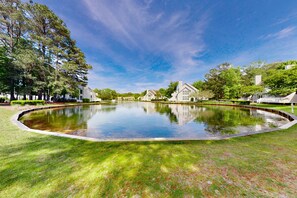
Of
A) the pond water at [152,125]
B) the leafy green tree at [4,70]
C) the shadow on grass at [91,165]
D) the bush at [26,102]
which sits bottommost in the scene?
the pond water at [152,125]

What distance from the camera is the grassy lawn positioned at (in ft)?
6.50

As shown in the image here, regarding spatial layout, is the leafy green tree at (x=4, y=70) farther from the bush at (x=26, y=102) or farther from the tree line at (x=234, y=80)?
the tree line at (x=234, y=80)

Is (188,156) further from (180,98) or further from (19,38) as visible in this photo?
(180,98)

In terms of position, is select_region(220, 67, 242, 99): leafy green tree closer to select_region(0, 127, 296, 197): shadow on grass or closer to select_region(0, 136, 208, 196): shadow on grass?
select_region(0, 127, 296, 197): shadow on grass

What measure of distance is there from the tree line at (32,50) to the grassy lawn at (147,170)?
83.7 ft

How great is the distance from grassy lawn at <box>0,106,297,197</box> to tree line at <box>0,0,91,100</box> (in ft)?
83.7

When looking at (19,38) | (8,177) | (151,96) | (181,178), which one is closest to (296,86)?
(181,178)

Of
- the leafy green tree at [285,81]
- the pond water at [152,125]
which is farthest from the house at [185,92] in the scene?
the pond water at [152,125]

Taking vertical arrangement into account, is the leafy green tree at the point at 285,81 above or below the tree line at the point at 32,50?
below

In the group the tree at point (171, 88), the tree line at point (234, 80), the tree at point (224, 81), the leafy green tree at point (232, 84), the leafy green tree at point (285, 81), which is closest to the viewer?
the leafy green tree at point (285, 81)

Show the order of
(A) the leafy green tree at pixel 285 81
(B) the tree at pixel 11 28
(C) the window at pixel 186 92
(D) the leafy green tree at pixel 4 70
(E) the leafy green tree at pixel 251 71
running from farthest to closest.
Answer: (C) the window at pixel 186 92, (E) the leafy green tree at pixel 251 71, (B) the tree at pixel 11 28, (D) the leafy green tree at pixel 4 70, (A) the leafy green tree at pixel 285 81

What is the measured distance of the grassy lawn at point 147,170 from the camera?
198 centimetres

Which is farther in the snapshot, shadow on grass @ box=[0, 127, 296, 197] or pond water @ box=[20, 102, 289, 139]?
pond water @ box=[20, 102, 289, 139]

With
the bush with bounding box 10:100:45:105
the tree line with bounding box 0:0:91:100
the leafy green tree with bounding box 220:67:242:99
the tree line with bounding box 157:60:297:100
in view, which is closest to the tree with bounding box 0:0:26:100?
the tree line with bounding box 0:0:91:100
